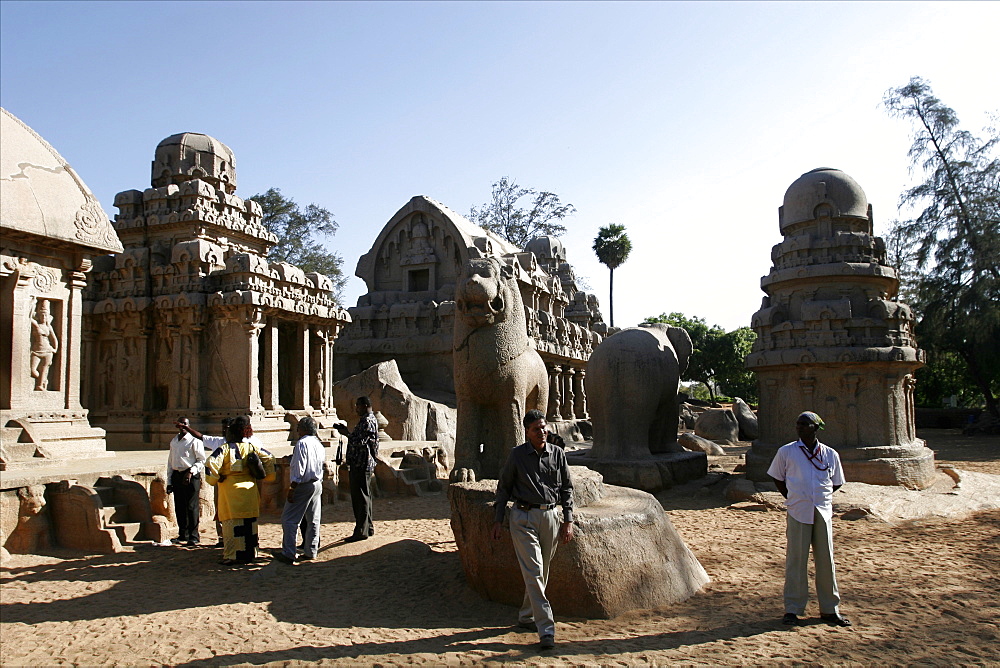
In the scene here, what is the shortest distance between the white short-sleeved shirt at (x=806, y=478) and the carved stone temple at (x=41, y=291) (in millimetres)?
7527

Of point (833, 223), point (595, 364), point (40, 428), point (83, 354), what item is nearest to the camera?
point (40, 428)

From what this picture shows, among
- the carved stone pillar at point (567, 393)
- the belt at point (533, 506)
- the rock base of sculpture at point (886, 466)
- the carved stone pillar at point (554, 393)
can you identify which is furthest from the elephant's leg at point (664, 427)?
the carved stone pillar at point (567, 393)

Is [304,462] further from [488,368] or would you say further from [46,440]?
[46,440]

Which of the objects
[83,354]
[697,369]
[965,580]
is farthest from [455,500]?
[697,369]

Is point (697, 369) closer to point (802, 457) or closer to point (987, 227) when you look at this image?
point (987, 227)

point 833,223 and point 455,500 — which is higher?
point 833,223

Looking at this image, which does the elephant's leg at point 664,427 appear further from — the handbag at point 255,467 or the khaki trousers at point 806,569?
the handbag at point 255,467

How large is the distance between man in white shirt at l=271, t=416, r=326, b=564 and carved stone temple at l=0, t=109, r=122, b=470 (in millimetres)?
3307

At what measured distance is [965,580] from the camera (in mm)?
5891

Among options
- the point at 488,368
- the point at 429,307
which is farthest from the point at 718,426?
the point at 488,368

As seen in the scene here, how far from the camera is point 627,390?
33.4 ft

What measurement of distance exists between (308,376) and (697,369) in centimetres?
3391

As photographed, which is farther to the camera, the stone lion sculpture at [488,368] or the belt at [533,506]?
the stone lion sculpture at [488,368]

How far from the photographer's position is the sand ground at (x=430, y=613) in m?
4.23
